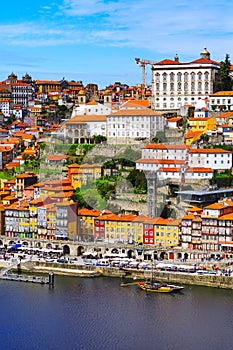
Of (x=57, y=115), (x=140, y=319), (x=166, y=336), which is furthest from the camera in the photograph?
(x=57, y=115)

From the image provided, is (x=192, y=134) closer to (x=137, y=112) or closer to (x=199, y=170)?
(x=137, y=112)

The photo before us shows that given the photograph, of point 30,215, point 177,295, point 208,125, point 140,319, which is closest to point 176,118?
point 208,125

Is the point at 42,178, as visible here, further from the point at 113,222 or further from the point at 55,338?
the point at 55,338

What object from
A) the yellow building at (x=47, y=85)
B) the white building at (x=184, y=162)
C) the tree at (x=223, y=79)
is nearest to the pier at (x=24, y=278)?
the white building at (x=184, y=162)

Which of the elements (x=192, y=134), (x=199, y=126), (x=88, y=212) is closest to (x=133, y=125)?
(x=199, y=126)

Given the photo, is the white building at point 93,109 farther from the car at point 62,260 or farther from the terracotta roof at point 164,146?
the car at point 62,260
